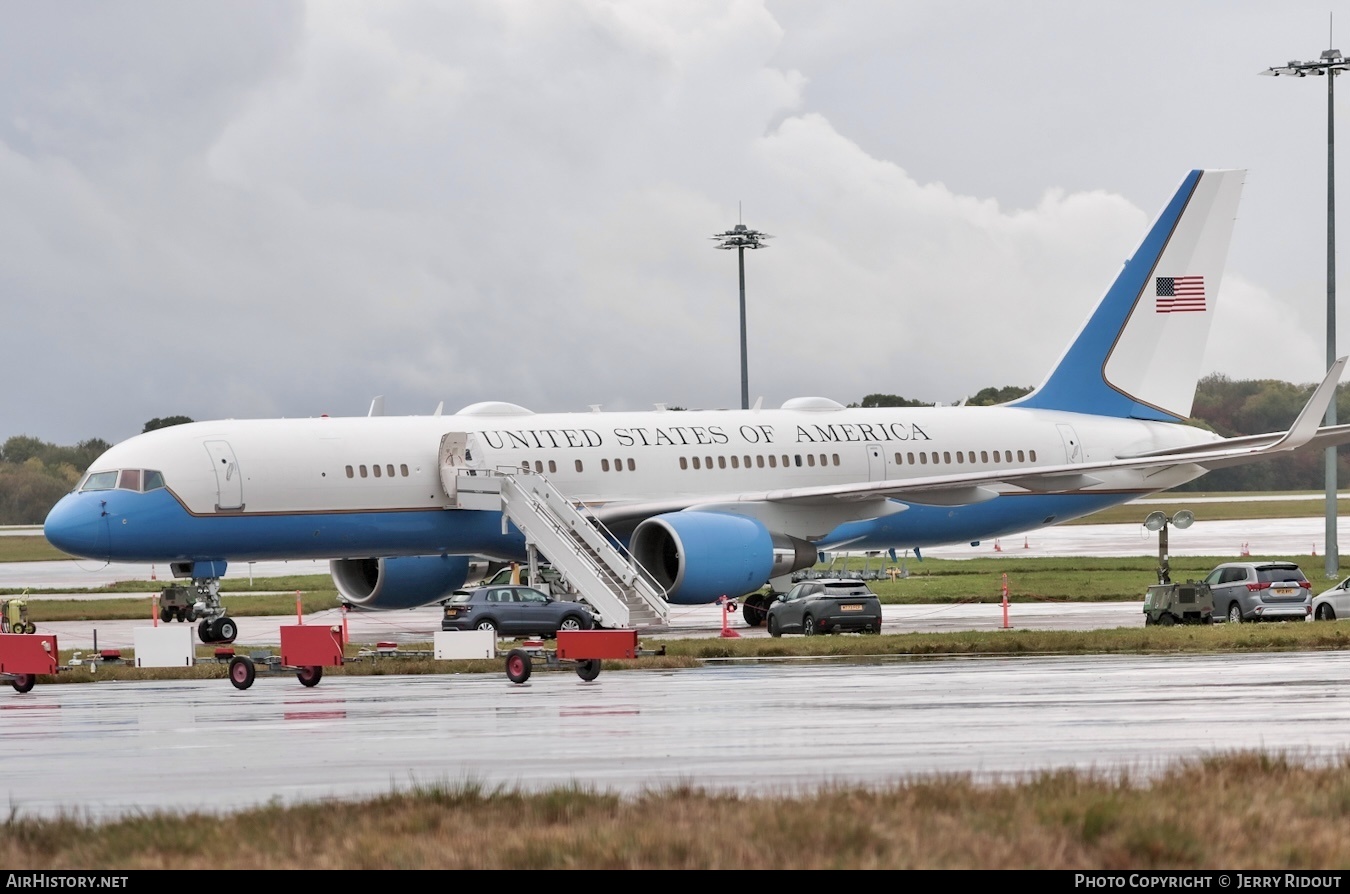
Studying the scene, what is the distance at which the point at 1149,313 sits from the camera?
167 ft

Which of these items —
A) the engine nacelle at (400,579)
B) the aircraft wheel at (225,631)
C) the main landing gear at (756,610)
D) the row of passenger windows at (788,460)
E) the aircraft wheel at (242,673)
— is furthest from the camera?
the main landing gear at (756,610)

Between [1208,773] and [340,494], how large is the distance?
2809cm

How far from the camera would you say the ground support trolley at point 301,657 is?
26.8 meters

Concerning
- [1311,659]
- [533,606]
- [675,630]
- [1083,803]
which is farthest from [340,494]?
[1083,803]

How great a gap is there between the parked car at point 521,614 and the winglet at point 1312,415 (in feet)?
49.6

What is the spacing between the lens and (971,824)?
11.0 meters

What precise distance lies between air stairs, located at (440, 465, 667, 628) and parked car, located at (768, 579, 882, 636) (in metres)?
2.65

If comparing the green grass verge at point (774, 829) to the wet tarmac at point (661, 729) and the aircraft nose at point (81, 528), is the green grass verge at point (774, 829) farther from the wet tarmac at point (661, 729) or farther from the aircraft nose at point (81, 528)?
the aircraft nose at point (81, 528)


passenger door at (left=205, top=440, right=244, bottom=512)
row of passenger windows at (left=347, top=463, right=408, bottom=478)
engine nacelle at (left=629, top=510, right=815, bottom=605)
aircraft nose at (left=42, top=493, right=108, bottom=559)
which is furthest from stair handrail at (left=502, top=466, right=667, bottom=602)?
aircraft nose at (left=42, top=493, right=108, bottom=559)

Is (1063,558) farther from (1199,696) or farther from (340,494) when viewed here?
(1199,696)

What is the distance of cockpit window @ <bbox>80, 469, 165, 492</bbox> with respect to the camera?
3766cm

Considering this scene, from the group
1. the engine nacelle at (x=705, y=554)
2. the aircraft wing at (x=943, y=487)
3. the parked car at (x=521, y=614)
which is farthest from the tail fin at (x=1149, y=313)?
the parked car at (x=521, y=614)

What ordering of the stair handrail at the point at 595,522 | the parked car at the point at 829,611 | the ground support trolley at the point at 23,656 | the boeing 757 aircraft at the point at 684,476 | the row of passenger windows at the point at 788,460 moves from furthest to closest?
the row of passenger windows at the point at 788,460 < the stair handrail at the point at 595,522 < the boeing 757 aircraft at the point at 684,476 < the parked car at the point at 829,611 < the ground support trolley at the point at 23,656

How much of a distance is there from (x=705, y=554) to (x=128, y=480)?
1200 centimetres
